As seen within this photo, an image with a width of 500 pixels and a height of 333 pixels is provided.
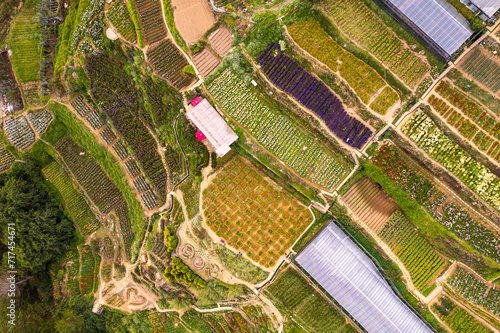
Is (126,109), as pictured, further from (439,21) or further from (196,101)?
(439,21)

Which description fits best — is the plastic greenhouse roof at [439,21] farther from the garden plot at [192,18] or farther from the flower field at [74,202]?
the flower field at [74,202]

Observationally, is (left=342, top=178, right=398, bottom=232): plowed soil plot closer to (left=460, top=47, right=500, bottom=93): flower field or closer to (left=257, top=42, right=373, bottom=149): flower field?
(left=257, top=42, right=373, bottom=149): flower field

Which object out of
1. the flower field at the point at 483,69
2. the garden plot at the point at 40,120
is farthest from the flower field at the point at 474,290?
the garden plot at the point at 40,120

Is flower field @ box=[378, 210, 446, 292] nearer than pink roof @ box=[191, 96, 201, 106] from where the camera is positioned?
Yes

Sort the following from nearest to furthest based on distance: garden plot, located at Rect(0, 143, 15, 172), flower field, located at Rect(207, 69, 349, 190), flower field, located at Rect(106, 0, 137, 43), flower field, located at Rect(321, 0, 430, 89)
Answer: flower field, located at Rect(321, 0, 430, 89), flower field, located at Rect(207, 69, 349, 190), flower field, located at Rect(106, 0, 137, 43), garden plot, located at Rect(0, 143, 15, 172)

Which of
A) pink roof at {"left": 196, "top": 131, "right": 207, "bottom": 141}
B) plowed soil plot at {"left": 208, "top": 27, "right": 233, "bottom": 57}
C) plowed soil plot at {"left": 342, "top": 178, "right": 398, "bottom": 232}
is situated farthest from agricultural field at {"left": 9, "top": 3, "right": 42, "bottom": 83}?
plowed soil plot at {"left": 342, "top": 178, "right": 398, "bottom": 232}

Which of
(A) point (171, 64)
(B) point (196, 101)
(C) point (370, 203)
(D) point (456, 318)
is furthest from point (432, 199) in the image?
(A) point (171, 64)

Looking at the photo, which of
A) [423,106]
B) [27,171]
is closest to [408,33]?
[423,106]
